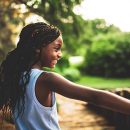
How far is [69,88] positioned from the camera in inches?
65.8

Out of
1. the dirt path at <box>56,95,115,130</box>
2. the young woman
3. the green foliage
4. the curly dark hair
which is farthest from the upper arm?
the green foliage

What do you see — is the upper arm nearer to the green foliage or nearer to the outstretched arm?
the outstretched arm

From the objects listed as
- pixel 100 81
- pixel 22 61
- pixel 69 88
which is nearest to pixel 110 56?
pixel 100 81

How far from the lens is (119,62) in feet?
58.3

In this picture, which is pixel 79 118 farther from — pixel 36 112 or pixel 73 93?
pixel 73 93

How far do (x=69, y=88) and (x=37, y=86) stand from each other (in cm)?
19

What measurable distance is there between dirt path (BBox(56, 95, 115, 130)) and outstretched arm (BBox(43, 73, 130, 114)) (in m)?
5.13

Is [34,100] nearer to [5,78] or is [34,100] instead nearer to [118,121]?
[5,78]

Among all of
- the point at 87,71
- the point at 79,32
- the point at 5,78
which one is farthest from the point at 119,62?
the point at 5,78

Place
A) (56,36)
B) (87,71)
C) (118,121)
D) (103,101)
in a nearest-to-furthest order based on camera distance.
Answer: (103,101), (56,36), (118,121), (87,71)

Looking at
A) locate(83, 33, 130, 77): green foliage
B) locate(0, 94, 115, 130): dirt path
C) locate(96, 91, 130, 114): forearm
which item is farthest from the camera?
locate(83, 33, 130, 77): green foliage

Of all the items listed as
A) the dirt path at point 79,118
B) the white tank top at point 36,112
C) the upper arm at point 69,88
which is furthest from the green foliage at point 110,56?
the upper arm at point 69,88

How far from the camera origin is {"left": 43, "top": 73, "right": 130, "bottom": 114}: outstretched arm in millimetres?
1614

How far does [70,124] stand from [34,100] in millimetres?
5577
